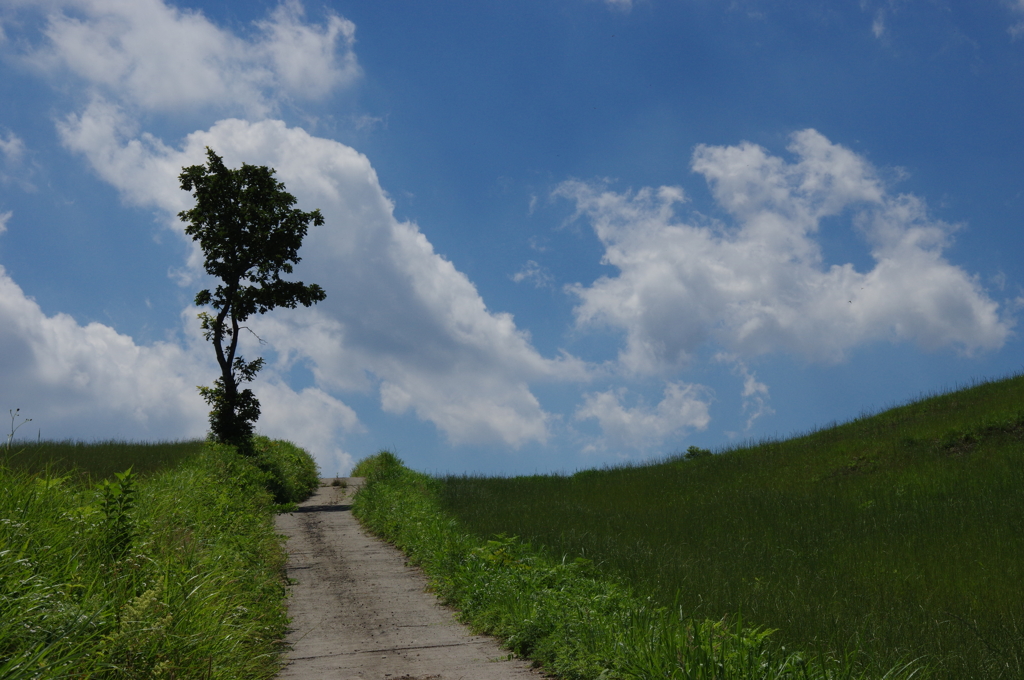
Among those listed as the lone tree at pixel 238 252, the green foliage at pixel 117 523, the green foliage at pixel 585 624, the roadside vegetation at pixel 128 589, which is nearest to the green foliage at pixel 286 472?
the lone tree at pixel 238 252

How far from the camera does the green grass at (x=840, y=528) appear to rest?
6789mm

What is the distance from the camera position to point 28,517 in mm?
6922

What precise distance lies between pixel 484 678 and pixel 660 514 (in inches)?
361

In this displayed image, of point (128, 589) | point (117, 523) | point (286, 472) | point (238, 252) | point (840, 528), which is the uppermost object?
point (238, 252)

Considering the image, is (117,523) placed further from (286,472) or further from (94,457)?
(286,472)

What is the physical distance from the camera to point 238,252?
24.7 metres

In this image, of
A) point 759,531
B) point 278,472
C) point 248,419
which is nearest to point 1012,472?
point 759,531

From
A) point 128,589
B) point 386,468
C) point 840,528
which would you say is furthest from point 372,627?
point 386,468

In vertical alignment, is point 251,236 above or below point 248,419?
above

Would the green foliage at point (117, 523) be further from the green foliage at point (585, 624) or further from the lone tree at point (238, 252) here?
the lone tree at point (238, 252)

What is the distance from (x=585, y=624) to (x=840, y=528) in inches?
336

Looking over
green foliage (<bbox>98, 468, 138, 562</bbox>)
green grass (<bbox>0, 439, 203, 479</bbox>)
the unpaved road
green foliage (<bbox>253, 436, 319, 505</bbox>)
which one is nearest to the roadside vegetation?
green foliage (<bbox>98, 468, 138, 562</bbox>)

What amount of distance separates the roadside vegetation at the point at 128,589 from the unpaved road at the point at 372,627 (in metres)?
0.44

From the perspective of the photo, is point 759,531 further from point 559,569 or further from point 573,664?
point 573,664
